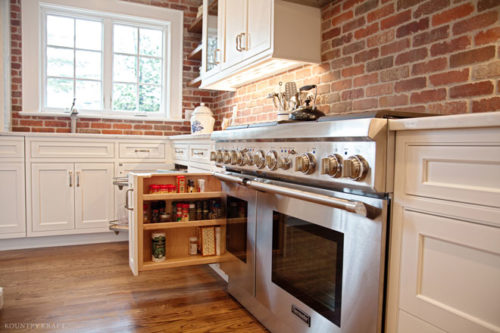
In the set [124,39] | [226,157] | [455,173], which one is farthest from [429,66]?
[124,39]

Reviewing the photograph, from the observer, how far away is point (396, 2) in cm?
177

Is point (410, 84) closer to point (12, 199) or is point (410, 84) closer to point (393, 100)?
point (393, 100)

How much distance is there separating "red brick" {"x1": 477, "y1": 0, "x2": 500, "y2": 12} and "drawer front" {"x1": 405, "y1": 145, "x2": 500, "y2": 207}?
2.40ft

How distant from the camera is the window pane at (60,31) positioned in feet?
12.1

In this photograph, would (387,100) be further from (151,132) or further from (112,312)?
(151,132)

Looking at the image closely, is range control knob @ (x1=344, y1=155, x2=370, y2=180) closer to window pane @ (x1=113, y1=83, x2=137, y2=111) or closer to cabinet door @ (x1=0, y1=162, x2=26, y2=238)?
cabinet door @ (x1=0, y1=162, x2=26, y2=238)

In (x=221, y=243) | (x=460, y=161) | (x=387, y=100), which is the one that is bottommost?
(x=221, y=243)

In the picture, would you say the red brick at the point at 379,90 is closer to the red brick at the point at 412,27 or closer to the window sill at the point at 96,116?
the red brick at the point at 412,27

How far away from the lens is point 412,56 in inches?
66.0

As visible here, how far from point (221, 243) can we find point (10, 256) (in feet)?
6.34

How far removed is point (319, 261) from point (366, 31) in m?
1.22

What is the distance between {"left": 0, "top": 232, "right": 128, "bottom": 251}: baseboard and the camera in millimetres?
3211

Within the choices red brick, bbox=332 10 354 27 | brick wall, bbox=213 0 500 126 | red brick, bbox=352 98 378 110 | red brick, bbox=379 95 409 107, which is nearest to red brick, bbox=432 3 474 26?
brick wall, bbox=213 0 500 126

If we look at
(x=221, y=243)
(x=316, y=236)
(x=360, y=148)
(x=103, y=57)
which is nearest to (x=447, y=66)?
(x=360, y=148)
